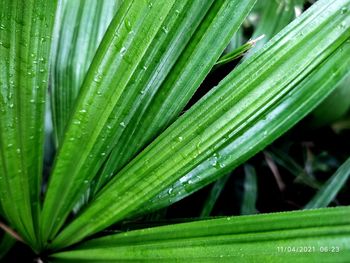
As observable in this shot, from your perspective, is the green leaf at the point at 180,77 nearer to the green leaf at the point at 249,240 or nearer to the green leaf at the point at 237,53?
the green leaf at the point at 237,53

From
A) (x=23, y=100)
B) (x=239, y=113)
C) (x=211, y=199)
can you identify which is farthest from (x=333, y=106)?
(x=23, y=100)

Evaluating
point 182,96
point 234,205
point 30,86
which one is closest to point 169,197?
point 182,96

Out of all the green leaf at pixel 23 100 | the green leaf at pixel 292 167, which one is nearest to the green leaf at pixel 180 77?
the green leaf at pixel 23 100

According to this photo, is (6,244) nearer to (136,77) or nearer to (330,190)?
(136,77)

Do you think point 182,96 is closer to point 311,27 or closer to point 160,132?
point 160,132

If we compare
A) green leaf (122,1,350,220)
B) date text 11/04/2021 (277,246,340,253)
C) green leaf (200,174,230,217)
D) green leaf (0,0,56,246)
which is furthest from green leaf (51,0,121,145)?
date text 11/04/2021 (277,246,340,253)

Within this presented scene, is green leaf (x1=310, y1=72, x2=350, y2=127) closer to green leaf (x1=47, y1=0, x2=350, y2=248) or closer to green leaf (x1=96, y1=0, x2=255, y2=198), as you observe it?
green leaf (x1=47, y1=0, x2=350, y2=248)
